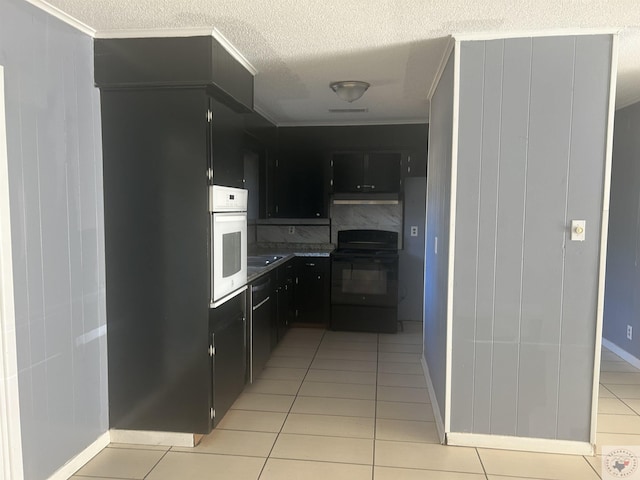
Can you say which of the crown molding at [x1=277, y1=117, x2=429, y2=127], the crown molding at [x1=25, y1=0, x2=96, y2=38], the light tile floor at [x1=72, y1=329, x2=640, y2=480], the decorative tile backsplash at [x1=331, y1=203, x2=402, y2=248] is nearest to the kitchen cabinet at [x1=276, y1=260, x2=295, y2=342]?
the light tile floor at [x1=72, y1=329, x2=640, y2=480]

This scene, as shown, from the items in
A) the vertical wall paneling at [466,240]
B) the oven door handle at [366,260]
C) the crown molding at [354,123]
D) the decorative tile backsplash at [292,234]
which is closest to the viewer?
the vertical wall paneling at [466,240]

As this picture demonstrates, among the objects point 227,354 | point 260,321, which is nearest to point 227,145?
point 227,354

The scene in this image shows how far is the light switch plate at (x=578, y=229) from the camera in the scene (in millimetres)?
2498

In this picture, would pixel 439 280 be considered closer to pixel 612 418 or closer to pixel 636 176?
pixel 612 418

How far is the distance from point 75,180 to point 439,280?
2225mm

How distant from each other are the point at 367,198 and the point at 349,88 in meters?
1.84

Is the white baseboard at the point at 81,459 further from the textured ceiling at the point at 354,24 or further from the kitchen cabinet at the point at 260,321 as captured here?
the textured ceiling at the point at 354,24

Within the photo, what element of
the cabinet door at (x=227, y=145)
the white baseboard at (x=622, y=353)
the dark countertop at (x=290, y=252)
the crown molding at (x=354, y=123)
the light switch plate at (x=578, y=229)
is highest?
the crown molding at (x=354, y=123)

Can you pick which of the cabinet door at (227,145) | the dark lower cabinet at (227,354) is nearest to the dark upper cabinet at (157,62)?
the cabinet door at (227,145)

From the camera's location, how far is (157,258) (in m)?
2.59

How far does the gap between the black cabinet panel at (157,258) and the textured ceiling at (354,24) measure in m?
0.40

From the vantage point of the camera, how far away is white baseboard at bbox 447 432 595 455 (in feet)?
8.49

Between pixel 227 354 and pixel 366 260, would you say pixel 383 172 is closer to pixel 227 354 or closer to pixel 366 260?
pixel 366 260

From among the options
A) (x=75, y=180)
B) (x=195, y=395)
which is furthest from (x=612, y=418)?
(x=75, y=180)
